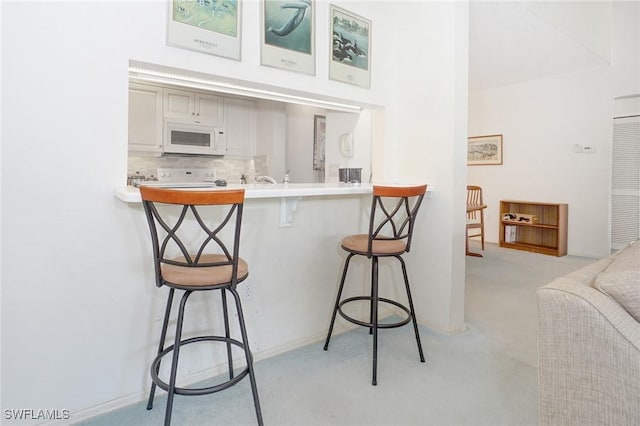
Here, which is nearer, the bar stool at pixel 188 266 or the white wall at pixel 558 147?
the bar stool at pixel 188 266

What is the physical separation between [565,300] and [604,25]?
507 cm

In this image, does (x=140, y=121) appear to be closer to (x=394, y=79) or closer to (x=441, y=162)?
(x=394, y=79)

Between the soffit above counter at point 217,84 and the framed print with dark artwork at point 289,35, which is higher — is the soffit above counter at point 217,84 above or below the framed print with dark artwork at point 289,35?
below

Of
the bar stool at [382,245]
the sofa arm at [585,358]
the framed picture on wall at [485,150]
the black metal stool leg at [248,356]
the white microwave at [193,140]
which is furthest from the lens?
the framed picture on wall at [485,150]

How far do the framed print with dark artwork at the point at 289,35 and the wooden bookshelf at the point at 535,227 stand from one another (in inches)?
173

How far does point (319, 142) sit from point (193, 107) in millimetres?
1616

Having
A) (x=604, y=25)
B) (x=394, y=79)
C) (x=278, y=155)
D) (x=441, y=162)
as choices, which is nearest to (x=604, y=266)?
(x=441, y=162)

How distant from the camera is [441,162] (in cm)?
245

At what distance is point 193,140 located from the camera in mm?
4430

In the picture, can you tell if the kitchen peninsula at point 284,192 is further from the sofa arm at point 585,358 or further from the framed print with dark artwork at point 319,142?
the framed print with dark artwork at point 319,142

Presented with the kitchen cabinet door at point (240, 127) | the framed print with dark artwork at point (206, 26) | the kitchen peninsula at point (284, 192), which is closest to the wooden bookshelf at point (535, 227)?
the kitchen cabinet door at point (240, 127)

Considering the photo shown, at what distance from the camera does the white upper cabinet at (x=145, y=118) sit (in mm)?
4105

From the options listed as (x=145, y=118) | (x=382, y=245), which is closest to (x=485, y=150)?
(x=382, y=245)

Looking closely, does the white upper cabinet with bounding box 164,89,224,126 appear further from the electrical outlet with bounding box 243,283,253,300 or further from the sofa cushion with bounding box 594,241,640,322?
the sofa cushion with bounding box 594,241,640,322
